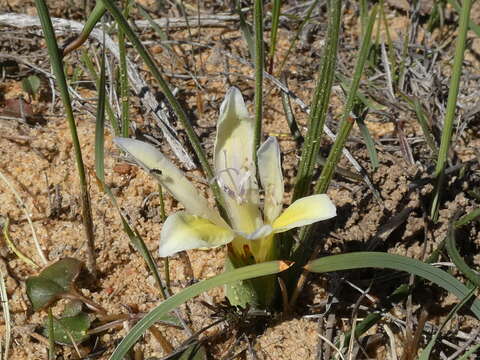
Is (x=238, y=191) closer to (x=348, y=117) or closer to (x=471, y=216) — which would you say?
(x=348, y=117)

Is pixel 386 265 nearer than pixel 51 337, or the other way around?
pixel 386 265

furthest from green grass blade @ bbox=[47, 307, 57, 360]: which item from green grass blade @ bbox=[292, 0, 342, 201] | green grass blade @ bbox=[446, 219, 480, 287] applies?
green grass blade @ bbox=[446, 219, 480, 287]

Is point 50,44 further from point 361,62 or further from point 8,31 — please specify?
point 8,31

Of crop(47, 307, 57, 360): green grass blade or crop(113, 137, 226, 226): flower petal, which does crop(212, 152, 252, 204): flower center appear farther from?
crop(47, 307, 57, 360): green grass blade

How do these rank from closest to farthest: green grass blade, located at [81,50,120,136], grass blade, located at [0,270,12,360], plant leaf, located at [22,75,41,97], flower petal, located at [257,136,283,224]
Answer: flower petal, located at [257,136,283,224]
grass blade, located at [0,270,12,360]
green grass blade, located at [81,50,120,136]
plant leaf, located at [22,75,41,97]

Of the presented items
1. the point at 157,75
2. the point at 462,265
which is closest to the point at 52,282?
the point at 157,75

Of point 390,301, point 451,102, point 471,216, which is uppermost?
point 451,102
